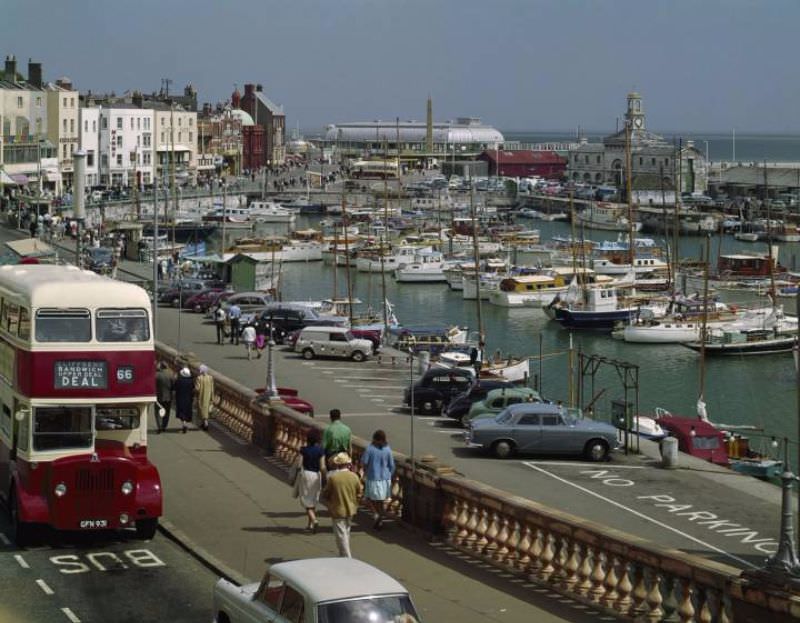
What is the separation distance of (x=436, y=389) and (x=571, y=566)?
25661mm

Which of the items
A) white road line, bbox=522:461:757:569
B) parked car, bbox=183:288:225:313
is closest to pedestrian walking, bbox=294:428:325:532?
white road line, bbox=522:461:757:569

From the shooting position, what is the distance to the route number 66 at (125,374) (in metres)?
19.2

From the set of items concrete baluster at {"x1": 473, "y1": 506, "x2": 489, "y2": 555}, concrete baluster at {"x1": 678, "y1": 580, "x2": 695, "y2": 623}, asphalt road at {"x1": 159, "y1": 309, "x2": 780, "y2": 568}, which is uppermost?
concrete baluster at {"x1": 678, "y1": 580, "x2": 695, "y2": 623}

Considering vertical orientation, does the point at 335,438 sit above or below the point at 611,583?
above

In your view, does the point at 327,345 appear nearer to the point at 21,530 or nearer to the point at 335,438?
the point at 335,438

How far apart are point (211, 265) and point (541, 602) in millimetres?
83977

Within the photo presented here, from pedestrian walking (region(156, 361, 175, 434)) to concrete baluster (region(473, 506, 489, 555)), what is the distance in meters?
10.8

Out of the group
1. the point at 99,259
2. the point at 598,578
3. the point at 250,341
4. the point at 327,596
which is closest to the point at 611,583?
the point at 598,578

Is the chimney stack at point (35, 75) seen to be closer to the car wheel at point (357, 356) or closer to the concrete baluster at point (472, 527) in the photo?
the car wheel at point (357, 356)

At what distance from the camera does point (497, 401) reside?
125 ft

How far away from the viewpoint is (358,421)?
37.8 meters

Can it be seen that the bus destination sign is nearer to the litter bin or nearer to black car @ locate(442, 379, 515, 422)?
the litter bin

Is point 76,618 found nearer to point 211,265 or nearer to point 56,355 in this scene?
point 56,355

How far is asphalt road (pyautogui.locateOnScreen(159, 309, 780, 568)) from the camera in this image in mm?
26078
